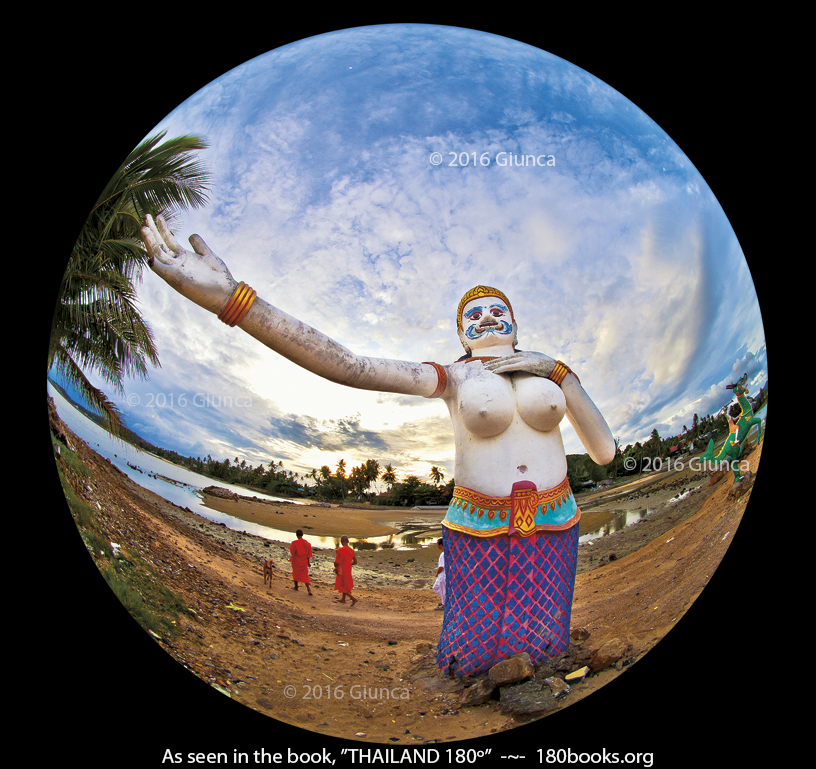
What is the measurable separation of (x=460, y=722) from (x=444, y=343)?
11.3ft

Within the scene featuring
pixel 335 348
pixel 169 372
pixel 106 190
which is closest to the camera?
pixel 335 348

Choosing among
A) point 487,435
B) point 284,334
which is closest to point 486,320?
point 487,435

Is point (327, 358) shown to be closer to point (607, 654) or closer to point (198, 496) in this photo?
point (198, 496)

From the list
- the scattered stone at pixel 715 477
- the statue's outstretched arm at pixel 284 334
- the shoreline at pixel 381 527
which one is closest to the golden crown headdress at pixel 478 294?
the statue's outstretched arm at pixel 284 334

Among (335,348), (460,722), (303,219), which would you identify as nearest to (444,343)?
(335,348)

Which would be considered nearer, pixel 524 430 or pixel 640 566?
pixel 524 430

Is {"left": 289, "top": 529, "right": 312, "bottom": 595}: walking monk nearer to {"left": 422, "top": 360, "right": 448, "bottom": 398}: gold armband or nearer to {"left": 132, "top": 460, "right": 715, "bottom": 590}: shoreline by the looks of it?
{"left": 132, "top": 460, "right": 715, "bottom": 590}: shoreline

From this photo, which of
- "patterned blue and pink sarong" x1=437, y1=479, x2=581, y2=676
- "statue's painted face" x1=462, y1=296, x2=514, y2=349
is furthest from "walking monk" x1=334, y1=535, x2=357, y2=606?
"statue's painted face" x1=462, y1=296, x2=514, y2=349

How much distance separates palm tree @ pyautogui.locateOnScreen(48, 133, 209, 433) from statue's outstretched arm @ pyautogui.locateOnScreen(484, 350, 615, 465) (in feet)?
10.3

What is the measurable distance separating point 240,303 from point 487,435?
237 cm

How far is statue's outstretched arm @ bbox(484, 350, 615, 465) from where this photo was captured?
27.2 feet

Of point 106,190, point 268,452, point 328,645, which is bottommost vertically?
point 328,645

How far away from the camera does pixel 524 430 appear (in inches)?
325

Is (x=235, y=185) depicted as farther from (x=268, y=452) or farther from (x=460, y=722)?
(x=460, y=722)
